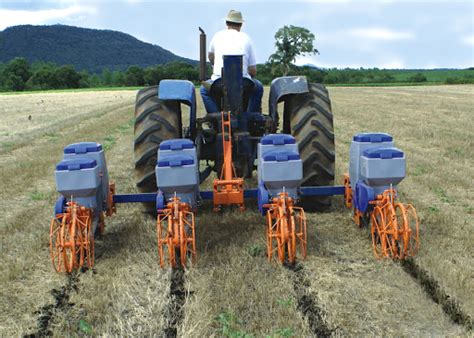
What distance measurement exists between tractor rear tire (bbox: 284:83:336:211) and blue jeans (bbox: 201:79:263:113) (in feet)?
1.49

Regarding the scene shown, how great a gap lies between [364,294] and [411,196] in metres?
3.13

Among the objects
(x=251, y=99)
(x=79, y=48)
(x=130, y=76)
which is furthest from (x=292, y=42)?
(x=79, y=48)

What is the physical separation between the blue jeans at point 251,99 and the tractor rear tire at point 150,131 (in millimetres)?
313

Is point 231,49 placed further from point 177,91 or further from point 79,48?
point 79,48

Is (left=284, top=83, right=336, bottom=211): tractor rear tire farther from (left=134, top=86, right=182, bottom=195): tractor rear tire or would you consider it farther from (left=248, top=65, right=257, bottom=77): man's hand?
(left=134, top=86, right=182, bottom=195): tractor rear tire

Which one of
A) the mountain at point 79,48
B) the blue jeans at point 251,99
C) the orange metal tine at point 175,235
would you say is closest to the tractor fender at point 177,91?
the blue jeans at point 251,99

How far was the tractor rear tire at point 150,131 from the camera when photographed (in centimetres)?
546

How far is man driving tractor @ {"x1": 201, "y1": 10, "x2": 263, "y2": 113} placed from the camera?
548cm

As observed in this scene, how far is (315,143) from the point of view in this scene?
18.0 feet

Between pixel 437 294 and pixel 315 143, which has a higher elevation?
pixel 315 143

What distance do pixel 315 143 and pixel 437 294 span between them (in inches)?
88.3

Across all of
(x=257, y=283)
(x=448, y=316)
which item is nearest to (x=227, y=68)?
(x=257, y=283)

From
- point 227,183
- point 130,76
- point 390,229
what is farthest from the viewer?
point 130,76

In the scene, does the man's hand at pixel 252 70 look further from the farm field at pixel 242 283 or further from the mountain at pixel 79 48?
the mountain at pixel 79 48
